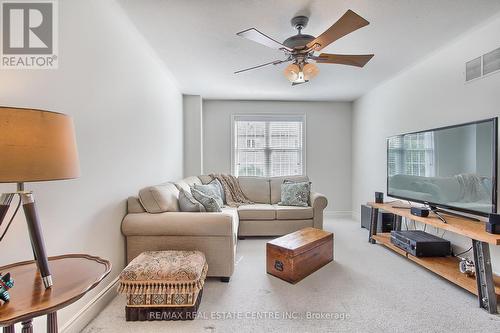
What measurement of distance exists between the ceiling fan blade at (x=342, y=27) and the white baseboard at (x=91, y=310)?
2.60 m

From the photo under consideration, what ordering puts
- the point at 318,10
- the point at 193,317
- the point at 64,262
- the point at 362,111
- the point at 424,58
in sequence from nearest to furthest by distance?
the point at 64,262, the point at 193,317, the point at 318,10, the point at 424,58, the point at 362,111

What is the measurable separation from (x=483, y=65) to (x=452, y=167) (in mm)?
1032

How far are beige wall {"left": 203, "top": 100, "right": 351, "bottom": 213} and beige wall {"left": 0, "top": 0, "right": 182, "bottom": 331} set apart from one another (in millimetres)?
2227

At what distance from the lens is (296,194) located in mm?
3852

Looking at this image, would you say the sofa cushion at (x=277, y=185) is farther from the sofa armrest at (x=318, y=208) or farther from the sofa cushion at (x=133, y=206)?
the sofa cushion at (x=133, y=206)

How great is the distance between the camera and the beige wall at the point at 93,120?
52.5 inches

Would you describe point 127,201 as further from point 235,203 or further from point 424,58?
point 424,58

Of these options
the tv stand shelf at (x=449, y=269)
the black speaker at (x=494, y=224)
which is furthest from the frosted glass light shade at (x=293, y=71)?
the tv stand shelf at (x=449, y=269)

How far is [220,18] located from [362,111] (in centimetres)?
354

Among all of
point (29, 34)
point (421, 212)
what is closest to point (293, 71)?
point (29, 34)

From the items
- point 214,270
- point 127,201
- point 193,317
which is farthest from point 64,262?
point 214,270

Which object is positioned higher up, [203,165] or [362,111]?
[362,111]

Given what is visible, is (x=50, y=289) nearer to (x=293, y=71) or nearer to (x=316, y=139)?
(x=293, y=71)

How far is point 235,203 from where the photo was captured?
159 inches
